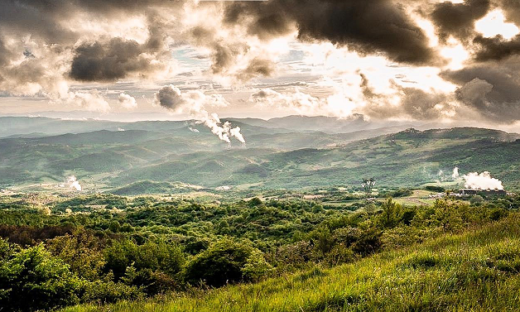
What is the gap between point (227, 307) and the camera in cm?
681

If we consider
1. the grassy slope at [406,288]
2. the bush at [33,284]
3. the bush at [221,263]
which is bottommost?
the bush at [221,263]

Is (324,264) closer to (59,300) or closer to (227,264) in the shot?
(59,300)

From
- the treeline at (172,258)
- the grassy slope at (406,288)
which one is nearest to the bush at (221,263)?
the treeline at (172,258)

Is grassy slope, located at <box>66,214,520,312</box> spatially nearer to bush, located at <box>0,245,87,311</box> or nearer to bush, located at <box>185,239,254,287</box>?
bush, located at <box>0,245,87,311</box>

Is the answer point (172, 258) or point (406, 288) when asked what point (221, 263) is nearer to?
point (406, 288)

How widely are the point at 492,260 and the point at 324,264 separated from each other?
227 inches

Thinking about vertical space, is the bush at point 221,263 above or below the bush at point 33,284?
below

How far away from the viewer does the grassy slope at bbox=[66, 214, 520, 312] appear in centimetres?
580

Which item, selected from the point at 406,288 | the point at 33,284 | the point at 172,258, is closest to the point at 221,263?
the point at 33,284

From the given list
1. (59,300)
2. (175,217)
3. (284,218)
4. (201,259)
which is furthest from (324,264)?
(175,217)

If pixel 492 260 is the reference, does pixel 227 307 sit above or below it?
below

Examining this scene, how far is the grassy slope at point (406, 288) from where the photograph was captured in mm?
5801

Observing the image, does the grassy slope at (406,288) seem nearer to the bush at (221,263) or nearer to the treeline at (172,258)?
the treeline at (172,258)

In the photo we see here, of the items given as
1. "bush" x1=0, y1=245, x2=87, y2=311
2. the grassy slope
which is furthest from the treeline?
the grassy slope
